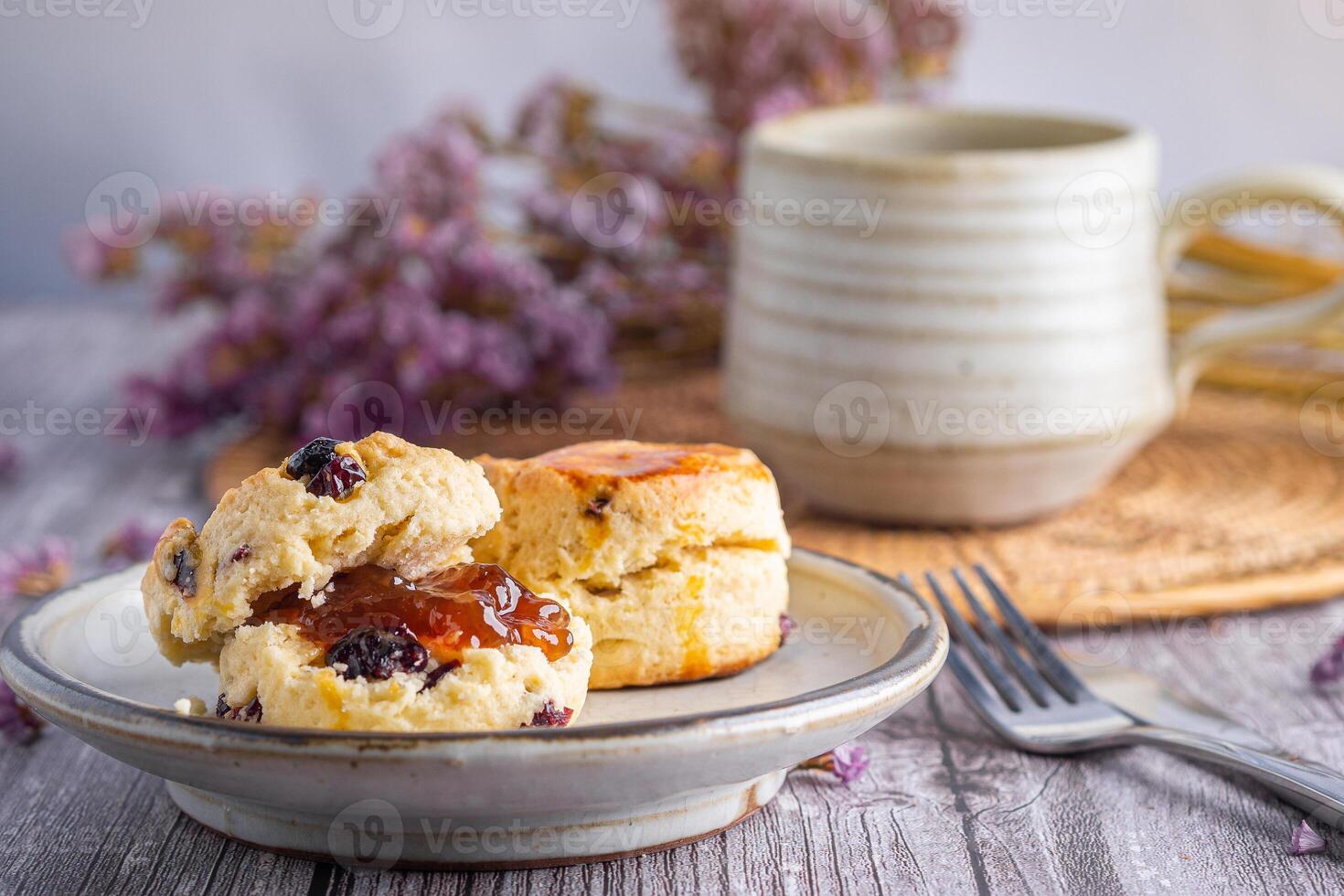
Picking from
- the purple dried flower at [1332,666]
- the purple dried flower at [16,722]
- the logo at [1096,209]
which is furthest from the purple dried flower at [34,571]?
the purple dried flower at [1332,666]

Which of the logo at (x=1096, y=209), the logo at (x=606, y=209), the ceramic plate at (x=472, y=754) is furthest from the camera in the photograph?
the logo at (x=606, y=209)

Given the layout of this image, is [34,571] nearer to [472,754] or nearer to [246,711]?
[246,711]

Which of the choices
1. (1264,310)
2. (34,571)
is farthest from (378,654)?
(1264,310)

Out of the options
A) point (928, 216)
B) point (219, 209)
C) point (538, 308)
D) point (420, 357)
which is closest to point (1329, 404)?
point (928, 216)

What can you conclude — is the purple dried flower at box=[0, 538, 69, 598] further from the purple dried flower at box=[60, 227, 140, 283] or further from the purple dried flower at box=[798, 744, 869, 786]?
the purple dried flower at box=[798, 744, 869, 786]

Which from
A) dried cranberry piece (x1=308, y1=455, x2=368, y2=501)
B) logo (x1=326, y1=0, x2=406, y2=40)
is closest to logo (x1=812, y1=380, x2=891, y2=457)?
dried cranberry piece (x1=308, y1=455, x2=368, y2=501)

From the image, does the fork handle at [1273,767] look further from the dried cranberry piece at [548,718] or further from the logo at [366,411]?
the logo at [366,411]
